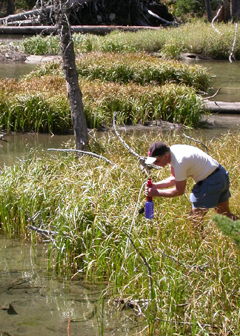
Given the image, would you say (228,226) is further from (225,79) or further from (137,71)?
(225,79)

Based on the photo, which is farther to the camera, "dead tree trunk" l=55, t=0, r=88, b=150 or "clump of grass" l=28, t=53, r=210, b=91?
"clump of grass" l=28, t=53, r=210, b=91

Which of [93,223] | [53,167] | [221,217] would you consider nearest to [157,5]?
[53,167]

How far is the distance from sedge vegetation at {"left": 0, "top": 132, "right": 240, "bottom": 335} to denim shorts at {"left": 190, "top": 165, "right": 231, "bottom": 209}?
256mm

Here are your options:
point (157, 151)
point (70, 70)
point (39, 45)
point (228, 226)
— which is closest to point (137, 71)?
point (70, 70)

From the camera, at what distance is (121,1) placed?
3778 cm

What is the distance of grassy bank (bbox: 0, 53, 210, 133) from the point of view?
12906 millimetres

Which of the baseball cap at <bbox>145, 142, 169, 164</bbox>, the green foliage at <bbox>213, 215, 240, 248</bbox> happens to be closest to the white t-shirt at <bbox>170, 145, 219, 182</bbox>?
the baseball cap at <bbox>145, 142, 169, 164</bbox>

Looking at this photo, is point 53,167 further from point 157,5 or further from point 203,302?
point 157,5

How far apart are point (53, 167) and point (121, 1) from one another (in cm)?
Answer: 3151

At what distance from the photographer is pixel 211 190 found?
18.5 ft

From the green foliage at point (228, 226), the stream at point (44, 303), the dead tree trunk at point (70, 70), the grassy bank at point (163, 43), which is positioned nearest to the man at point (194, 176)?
the stream at point (44, 303)

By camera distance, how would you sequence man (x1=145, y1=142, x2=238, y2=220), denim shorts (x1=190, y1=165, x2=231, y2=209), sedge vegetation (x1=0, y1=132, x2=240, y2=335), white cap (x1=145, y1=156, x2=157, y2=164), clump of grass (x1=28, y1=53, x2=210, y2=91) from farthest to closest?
clump of grass (x1=28, y1=53, x2=210, y2=91) < denim shorts (x1=190, y1=165, x2=231, y2=209) < man (x1=145, y1=142, x2=238, y2=220) < white cap (x1=145, y1=156, x2=157, y2=164) < sedge vegetation (x1=0, y1=132, x2=240, y2=335)

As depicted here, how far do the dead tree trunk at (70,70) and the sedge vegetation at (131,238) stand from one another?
3.74 ft

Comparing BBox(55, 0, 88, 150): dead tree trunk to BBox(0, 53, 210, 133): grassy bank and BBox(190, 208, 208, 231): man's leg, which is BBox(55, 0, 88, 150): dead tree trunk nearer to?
BBox(0, 53, 210, 133): grassy bank
